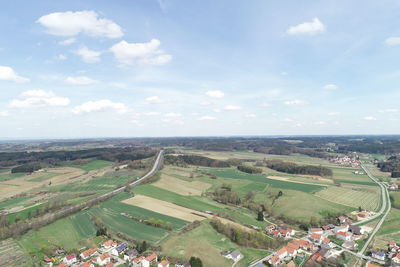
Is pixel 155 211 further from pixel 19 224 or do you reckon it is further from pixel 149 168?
pixel 149 168

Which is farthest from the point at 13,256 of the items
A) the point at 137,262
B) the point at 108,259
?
the point at 137,262

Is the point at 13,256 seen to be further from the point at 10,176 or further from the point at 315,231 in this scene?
the point at 10,176

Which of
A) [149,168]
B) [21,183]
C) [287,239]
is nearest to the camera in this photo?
[287,239]

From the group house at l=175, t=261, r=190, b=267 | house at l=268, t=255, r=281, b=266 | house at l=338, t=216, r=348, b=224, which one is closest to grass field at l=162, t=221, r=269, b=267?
house at l=175, t=261, r=190, b=267

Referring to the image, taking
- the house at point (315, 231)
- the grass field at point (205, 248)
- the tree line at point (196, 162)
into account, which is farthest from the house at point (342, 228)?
the tree line at point (196, 162)

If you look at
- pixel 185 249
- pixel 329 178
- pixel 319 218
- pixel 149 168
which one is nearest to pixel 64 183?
pixel 149 168

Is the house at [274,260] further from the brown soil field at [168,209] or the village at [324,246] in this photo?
the brown soil field at [168,209]
